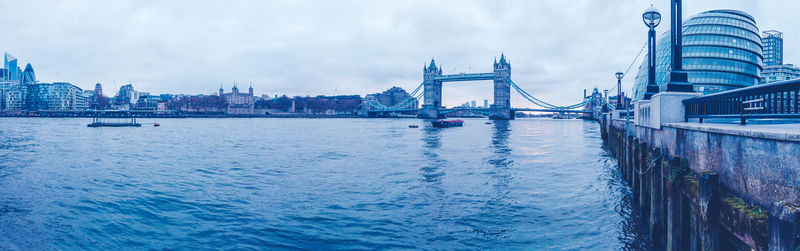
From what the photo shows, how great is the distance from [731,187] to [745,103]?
166 cm

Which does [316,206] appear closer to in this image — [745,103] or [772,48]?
[745,103]

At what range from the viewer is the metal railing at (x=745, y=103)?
4873 millimetres

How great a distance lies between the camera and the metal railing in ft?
16.0

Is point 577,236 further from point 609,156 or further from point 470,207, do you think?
point 609,156

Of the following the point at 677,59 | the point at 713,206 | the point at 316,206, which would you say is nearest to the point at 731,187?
the point at 713,206

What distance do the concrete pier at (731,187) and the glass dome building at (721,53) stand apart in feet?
193

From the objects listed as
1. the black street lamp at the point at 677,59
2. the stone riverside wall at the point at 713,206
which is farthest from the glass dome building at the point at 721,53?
the stone riverside wall at the point at 713,206

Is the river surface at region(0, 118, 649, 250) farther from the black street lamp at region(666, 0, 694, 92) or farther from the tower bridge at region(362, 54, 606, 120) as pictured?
the tower bridge at region(362, 54, 606, 120)

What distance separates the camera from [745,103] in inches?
255

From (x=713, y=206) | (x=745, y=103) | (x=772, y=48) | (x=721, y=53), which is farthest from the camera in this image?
(x=772, y=48)

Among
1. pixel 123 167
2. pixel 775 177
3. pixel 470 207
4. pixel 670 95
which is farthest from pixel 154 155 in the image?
pixel 775 177

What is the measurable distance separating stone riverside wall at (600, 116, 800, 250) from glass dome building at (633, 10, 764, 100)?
57652 millimetres

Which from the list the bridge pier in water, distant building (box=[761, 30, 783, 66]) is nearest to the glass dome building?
the bridge pier in water

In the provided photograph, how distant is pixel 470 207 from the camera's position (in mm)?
13031
